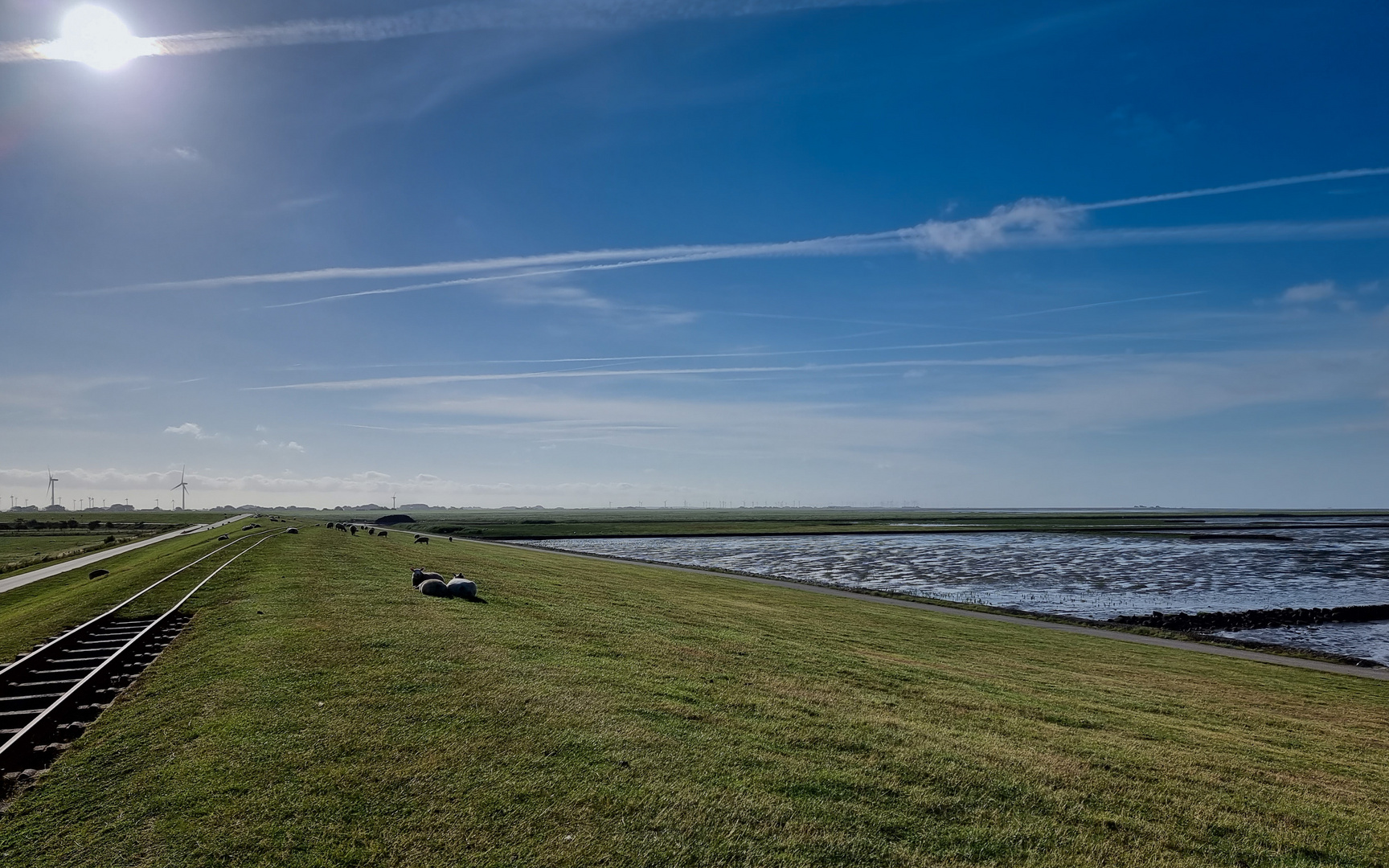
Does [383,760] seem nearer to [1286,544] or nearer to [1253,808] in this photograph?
[1253,808]

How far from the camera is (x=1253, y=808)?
29.3ft

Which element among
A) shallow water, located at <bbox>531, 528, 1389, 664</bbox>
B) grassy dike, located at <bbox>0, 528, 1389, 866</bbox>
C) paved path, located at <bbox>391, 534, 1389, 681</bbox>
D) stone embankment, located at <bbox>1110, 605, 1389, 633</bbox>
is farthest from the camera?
shallow water, located at <bbox>531, 528, 1389, 664</bbox>

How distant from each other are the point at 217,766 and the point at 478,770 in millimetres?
3218

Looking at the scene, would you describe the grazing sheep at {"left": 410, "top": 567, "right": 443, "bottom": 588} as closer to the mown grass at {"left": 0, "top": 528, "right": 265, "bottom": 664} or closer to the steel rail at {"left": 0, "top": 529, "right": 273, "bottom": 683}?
the mown grass at {"left": 0, "top": 528, "right": 265, "bottom": 664}

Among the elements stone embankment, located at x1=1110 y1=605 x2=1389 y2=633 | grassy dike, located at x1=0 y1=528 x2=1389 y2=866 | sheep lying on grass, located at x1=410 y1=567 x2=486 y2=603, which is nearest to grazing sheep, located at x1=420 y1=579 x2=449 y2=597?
sheep lying on grass, located at x1=410 y1=567 x2=486 y2=603

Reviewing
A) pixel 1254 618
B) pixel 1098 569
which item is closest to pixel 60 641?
pixel 1254 618

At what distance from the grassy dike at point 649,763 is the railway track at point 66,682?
0.47m

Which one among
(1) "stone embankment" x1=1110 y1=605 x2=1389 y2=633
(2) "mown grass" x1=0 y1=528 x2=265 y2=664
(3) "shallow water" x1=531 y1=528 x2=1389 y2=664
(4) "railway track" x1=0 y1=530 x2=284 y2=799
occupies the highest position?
(4) "railway track" x1=0 y1=530 x2=284 y2=799

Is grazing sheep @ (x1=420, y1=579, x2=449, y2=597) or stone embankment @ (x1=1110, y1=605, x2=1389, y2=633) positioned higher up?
grazing sheep @ (x1=420, y1=579, x2=449, y2=597)

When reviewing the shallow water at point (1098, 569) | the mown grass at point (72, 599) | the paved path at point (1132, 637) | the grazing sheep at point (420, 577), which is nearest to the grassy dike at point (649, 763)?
the mown grass at point (72, 599)

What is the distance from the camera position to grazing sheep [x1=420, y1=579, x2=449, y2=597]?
870 inches

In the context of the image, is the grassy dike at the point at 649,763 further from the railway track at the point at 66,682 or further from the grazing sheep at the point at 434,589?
the grazing sheep at the point at 434,589

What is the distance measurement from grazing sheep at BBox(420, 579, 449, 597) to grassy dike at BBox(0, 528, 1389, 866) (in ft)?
13.6

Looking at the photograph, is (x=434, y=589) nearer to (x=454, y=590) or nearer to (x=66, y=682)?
(x=454, y=590)
